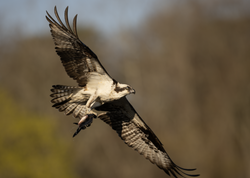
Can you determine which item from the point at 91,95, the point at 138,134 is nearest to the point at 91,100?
the point at 91,95

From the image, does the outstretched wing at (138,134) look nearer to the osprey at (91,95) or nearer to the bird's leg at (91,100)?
the osprey at (91,95)

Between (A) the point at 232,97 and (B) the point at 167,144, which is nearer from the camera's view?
(B) the point at 167,144

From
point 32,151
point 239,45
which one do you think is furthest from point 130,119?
point 239,45

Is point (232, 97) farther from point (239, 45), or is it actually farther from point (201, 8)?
point (201, 8)

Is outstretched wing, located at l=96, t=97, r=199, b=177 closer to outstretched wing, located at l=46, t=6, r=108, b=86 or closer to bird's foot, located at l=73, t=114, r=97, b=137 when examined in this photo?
bird's foot, located at l=73, t=114, r=97, b=137

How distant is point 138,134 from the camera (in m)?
8.65

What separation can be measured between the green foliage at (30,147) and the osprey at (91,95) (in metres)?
14.3

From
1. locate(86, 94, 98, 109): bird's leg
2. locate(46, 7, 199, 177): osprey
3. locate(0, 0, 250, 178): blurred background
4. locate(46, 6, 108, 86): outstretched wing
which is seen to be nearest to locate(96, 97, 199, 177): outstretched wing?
locate(46, 7, 199, 177): osprey

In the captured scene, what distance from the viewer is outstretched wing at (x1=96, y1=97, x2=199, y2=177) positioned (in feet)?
27.6

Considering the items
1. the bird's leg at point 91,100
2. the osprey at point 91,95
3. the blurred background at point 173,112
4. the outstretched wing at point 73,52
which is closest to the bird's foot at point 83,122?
the osprey at point 91,95

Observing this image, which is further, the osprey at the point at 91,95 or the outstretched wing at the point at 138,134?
the outstretched wing at the point at 138,134

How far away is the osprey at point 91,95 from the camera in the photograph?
6797 millimetres

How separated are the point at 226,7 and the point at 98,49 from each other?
14843 mm

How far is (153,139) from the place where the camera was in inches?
339
